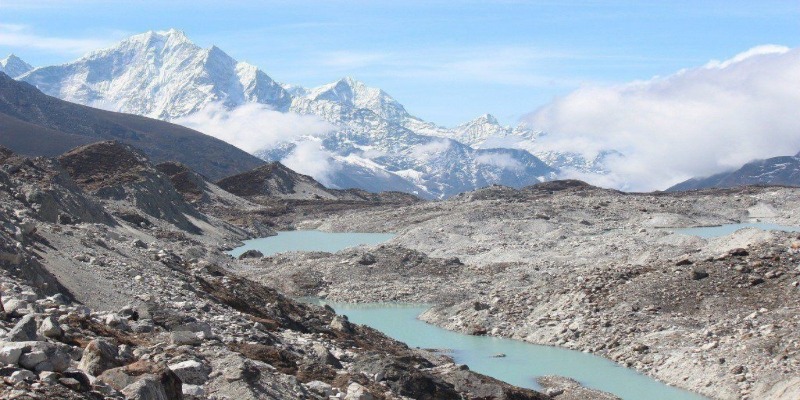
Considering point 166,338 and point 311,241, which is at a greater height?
point 166,338

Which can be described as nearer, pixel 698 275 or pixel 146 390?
pixel 146 390

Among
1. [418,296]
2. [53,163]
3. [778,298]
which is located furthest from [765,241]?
[53,163]

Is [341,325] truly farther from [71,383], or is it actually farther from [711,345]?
[71,383]

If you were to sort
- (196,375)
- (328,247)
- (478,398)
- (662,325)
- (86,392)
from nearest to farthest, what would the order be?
(86,392), (196,375), (478,398), (662,325), (328,247)

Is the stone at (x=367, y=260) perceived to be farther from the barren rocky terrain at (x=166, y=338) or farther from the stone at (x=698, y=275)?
the stone at (x=698, y=275)

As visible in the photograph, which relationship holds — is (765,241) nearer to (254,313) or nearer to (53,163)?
(254,313)

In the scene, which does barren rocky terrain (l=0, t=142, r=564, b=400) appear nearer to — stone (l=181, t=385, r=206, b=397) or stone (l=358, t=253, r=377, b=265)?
stone (l=181, t=385, r=206, b=397)

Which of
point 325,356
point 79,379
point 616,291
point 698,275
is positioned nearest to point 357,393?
point 325,356
